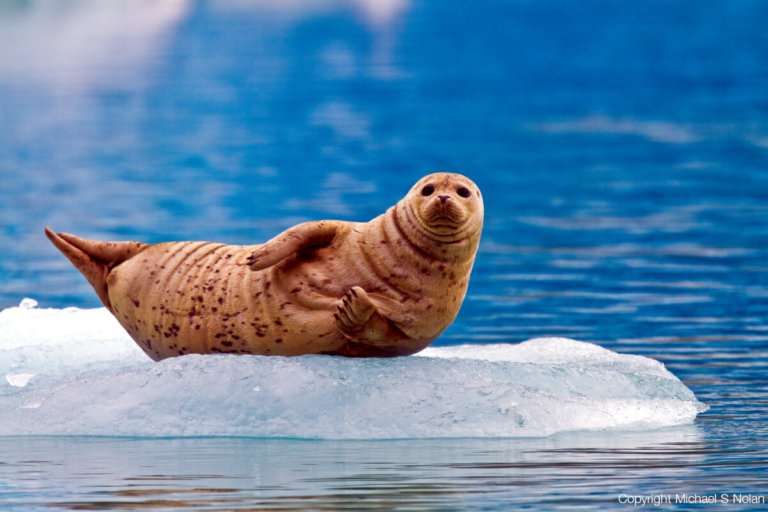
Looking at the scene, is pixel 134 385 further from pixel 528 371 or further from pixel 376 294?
pixel 528 371

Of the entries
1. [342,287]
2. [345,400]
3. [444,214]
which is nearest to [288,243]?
[342,287]

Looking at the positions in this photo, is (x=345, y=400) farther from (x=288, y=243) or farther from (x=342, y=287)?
(x=288, y=243)

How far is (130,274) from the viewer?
781 centimetres

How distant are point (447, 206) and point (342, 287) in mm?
767

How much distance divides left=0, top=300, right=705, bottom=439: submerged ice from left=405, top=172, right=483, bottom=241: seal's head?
0.70 meters

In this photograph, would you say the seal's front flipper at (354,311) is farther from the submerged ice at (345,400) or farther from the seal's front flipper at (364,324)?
the submerged ice at (345,400)

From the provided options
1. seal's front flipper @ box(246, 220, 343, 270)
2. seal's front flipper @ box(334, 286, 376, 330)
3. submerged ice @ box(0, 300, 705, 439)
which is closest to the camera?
submerged ice @ box(0, 300, 705, 439)

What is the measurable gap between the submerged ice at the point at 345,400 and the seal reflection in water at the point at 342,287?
195 mm

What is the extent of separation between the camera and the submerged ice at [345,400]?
6.42 meters

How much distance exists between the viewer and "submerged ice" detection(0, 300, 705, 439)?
642 centimetres

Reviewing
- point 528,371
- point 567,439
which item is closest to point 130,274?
point 528,371

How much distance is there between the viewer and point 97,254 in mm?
8070

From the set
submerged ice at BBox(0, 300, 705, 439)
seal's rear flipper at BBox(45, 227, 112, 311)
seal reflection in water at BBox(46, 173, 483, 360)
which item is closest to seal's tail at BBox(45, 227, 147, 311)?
seal's rear flipper at BBox(45, 227, 112, 311)

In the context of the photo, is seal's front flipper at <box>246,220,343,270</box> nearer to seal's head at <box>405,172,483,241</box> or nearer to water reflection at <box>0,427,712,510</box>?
seal's head at <box>405,172,483,241</box>
